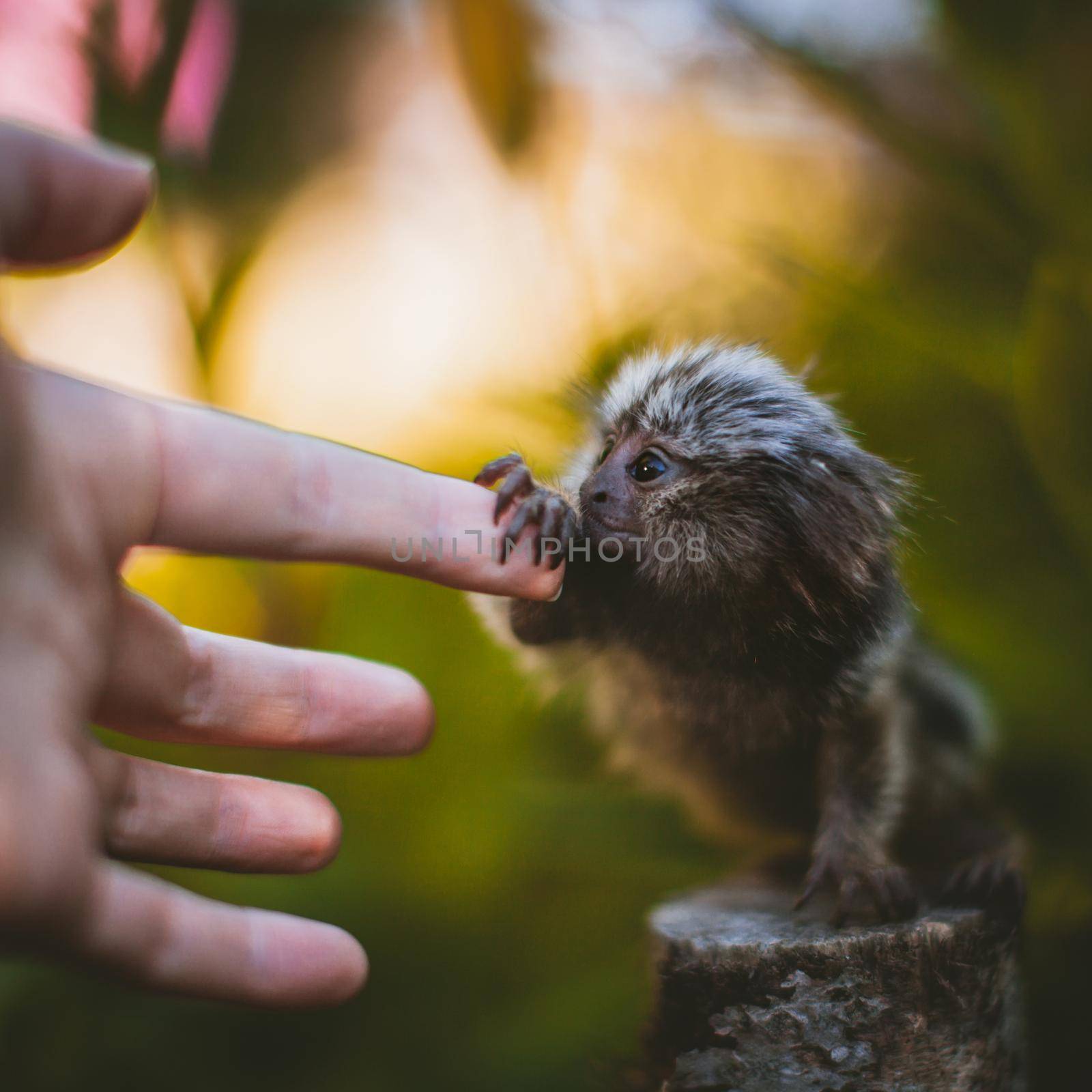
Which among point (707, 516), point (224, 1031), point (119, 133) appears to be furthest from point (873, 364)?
point (224, 1031)

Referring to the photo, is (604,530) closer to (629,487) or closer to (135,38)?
(629,487)

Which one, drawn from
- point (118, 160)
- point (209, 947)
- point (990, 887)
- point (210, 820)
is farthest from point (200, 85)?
point (990, 887)

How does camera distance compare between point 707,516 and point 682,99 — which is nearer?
point 707,516

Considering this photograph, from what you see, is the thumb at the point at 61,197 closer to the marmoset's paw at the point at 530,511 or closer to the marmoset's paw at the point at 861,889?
the marmoset's paw at the point at 530,511

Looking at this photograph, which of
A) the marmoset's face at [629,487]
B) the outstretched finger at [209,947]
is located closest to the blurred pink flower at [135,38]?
the marmoset's face at [629,487]

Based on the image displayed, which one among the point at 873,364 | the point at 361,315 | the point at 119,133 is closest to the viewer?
the point at 119,133

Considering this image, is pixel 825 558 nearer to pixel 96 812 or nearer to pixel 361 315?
pixel 96 812
